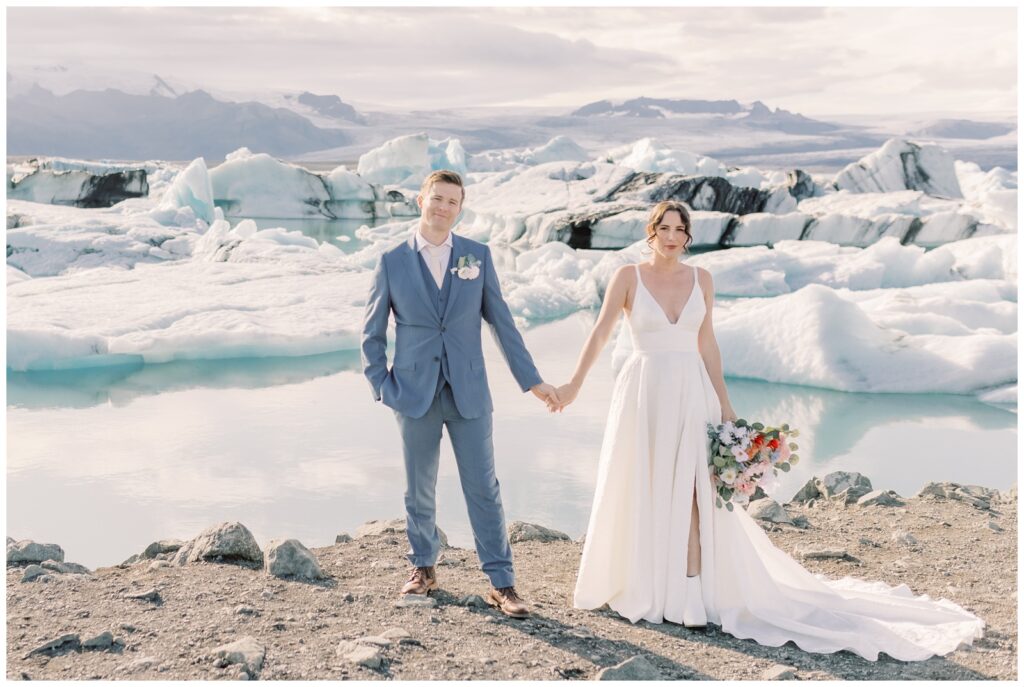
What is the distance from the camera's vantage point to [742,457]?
3459mm

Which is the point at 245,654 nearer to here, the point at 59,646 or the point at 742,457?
the point at 59,646

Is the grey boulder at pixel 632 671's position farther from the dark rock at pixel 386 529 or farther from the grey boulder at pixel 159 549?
the grey boulder at pixel 159 549

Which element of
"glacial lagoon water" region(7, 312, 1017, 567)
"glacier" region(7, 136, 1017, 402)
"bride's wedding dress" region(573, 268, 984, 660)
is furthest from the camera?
"glacier" region(7, 136, 1017, 402)

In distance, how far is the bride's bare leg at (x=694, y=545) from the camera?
3543mm

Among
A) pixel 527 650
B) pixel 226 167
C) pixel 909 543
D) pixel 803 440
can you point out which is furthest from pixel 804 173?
pixel 527 650

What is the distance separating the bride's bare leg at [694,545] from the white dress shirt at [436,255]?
3.66ft

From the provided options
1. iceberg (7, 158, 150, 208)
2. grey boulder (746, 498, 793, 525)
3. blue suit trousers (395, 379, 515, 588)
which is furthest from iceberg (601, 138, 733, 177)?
blue suit trousers (395, 379, 515, 588)

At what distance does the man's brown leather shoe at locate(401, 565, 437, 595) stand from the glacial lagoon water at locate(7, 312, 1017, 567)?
4.79 ft

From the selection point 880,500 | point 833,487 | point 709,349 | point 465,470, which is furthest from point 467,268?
point 833,487

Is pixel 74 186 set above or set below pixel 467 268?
below

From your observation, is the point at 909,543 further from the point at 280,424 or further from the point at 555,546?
the point at 280,424

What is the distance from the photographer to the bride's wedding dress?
3506mm

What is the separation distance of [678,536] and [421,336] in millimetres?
1081

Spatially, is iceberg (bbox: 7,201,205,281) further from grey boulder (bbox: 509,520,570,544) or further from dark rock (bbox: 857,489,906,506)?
dark rock (bbox: 857,489,906,506)
